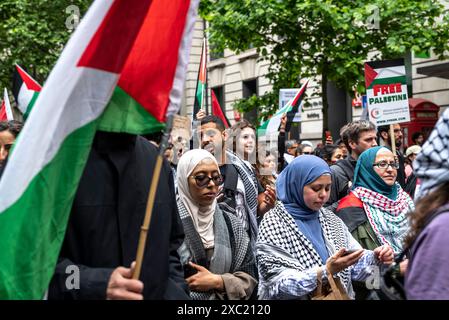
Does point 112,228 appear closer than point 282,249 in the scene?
Yes

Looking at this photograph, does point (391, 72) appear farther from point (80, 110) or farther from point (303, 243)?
point (80, 110)

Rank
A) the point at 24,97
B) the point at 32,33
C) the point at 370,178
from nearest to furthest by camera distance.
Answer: the point at 370,178
the point at 24,97
the point at 32,33

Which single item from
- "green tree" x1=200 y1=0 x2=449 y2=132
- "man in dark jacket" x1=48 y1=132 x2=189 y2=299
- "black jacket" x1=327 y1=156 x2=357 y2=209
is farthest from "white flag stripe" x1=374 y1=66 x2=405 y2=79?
"man in dark jacket" x1=48 y1=132 x2=189 y2=299

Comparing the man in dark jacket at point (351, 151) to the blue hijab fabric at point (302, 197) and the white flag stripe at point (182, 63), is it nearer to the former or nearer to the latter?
the blue hijab fabric at point (302, 197)

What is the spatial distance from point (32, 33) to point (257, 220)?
46.0 feet

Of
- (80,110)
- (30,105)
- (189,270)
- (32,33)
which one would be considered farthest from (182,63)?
(32,33)

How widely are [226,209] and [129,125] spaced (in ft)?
8.09

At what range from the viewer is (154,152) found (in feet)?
10.7

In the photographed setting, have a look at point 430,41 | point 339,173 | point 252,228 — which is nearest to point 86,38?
point 252,228

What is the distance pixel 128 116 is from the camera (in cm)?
290

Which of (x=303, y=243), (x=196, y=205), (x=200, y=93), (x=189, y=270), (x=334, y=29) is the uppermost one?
(x=334, y=29)

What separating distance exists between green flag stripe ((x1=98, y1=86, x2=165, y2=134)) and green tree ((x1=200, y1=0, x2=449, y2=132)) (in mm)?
11504

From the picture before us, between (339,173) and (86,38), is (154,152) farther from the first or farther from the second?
(339,173)

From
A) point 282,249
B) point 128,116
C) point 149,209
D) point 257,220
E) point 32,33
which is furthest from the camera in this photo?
point 32,33
